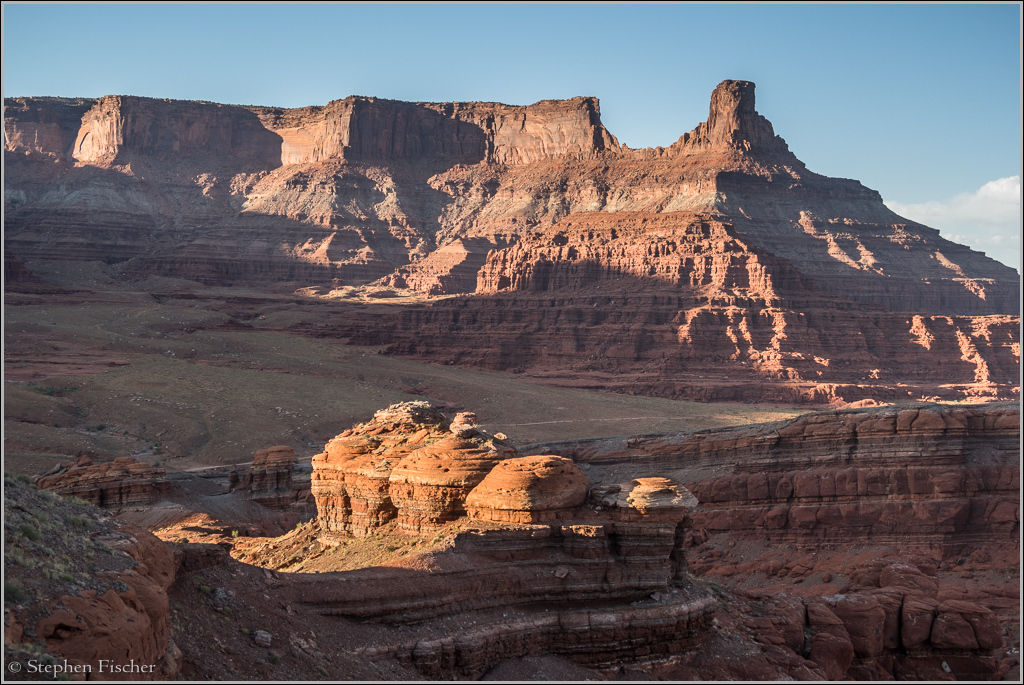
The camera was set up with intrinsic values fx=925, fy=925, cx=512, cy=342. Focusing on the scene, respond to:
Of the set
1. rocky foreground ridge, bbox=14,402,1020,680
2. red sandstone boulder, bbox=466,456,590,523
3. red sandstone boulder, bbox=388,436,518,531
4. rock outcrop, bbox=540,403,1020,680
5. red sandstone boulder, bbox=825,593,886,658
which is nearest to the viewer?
rocky foreground ridge, bbox=14,402,1020,680

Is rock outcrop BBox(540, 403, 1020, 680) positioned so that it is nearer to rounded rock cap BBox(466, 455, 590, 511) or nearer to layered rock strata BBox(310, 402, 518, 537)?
rounded rock cap BBox(466, 455, 590, 511)

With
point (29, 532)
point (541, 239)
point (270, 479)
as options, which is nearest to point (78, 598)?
point (29, 532)

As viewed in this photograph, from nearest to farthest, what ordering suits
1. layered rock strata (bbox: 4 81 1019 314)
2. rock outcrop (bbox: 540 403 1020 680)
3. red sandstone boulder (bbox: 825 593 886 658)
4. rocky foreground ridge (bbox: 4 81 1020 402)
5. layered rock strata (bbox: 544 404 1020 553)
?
red sandstone boulder (bbox: 825 593 886 658)
rock outcrop (bbox: 540 403 1020 680)
layered rock strata (bbox: 544 404 1020 553)
rocky foreground ridge (bbox: 4 81 1020 402)
layered rock strata (bbox: 4 81 1019 314)

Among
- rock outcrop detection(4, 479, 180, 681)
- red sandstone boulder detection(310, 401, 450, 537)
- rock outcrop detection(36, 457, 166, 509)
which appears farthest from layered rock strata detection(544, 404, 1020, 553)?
rock outcrop detection(4, 479, 180, 681)

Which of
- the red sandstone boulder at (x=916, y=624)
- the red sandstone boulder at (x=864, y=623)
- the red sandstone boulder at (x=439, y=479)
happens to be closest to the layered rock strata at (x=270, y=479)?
the red sandstone boulder at (x=439, y=479)

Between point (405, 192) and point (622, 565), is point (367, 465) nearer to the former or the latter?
point (622, 565)

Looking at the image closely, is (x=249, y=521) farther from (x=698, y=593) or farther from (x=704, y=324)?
(x=704, y=324)
